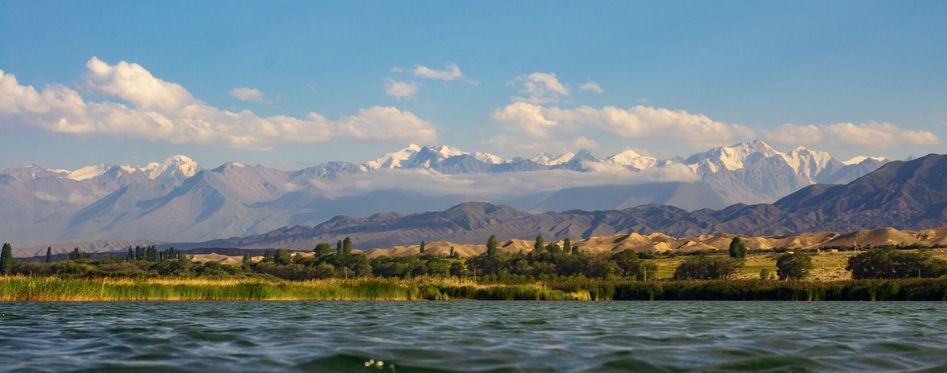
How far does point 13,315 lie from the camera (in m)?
47.2

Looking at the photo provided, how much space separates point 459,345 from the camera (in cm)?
3022

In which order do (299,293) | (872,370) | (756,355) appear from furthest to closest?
(299,293)
(756,355)
(872,370)

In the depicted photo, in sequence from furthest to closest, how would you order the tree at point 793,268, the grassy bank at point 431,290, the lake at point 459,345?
the tree at point 793,268
the grassy bank at point 431,290
the lake at point 459,345

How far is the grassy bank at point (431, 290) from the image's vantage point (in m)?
73.1

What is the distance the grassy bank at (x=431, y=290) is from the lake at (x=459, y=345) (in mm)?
29351

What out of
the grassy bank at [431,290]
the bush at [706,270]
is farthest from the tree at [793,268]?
the grassy bank at [431,290]

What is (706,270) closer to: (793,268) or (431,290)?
(793,268)

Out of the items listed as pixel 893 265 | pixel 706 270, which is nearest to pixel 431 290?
pixel 706 270

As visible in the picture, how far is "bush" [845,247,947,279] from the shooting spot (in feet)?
499

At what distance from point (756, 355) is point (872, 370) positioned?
3.73 m

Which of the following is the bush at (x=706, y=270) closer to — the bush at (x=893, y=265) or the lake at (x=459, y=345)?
the bush at (x=893, y=265)

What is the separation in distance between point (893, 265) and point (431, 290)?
95.3m

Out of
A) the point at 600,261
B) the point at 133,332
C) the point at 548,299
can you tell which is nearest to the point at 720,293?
the point at 548,299

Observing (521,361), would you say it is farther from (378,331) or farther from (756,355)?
(378,331)
